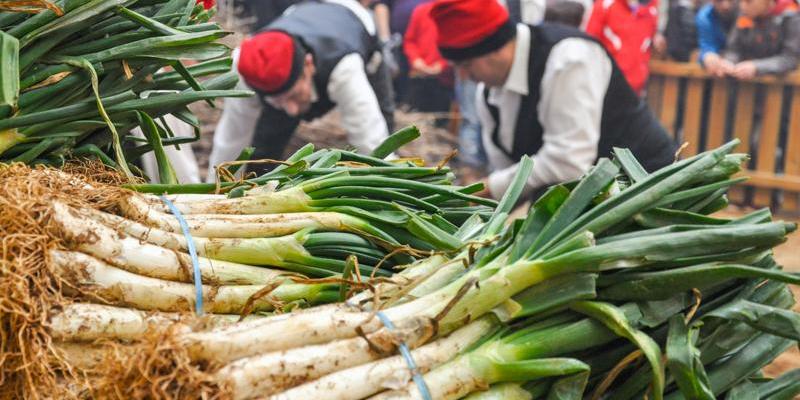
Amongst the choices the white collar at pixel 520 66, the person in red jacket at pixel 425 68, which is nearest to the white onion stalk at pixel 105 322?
the white collar at pixel 520 66

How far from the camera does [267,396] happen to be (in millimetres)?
1396

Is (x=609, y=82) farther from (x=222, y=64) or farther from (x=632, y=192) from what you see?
(x=632, y=192)

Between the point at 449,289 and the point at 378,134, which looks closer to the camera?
the point at 449,289

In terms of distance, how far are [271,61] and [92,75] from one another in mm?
2692

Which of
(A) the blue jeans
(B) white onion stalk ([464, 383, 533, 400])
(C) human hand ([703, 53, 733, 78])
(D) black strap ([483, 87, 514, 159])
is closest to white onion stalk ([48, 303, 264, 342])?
(B) white onion stalk ([464, 383, 533, 400])

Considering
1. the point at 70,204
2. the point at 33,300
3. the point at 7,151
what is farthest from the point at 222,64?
the point at 33,300

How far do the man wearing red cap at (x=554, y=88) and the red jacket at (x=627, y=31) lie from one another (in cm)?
245

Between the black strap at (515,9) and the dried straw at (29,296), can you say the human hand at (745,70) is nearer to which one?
the black strap at (515,9)

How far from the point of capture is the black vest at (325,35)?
4723 millimetres

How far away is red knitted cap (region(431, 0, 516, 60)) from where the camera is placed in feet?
14.9

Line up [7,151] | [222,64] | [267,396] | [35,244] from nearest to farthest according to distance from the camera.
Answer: [267,396] → [35,244] → [7,151] → [222,64]

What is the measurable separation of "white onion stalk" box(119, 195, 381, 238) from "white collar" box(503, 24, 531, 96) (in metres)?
2.86

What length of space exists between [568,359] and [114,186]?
0.85 m

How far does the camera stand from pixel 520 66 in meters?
4.54
